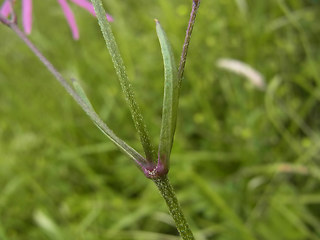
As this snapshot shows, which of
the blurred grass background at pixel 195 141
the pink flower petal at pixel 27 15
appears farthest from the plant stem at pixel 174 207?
the blurred grass background at pixel 195 141

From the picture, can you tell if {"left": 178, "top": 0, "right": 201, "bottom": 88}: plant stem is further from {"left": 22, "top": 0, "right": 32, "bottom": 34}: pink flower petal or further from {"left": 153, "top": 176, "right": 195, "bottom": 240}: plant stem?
{"left": 22, "top": 0, "right": 32, "bottom": 34}: pink flower petal

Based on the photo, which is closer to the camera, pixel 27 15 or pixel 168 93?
pixel 168 93

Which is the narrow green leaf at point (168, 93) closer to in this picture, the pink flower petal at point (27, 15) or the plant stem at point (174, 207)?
the plant stem at point (174, 207)

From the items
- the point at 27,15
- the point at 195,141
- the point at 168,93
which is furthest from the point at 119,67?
the point at 195,141

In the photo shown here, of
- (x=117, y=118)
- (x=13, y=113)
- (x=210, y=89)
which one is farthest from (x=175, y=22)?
(x=13, y=113)

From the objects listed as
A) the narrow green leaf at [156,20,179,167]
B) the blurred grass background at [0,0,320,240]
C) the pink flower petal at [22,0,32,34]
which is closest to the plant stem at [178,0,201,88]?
the narrow green leaf at [156,20,179,167]

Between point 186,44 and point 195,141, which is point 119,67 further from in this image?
point 195,141
